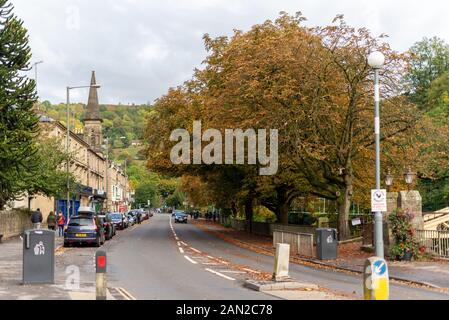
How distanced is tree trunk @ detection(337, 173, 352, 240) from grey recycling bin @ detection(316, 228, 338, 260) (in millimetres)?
5914

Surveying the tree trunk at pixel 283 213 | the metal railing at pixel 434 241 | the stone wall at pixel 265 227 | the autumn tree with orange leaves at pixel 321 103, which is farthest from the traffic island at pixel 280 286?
the tree trunk at pixel 283 213

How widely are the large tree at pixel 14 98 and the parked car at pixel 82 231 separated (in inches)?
153

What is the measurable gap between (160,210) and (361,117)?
557ft

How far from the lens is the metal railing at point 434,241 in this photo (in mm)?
22828

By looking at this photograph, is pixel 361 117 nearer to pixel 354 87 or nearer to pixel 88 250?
pixel 354 87

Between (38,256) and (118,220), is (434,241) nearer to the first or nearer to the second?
(38,256)

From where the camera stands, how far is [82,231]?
29.8 m

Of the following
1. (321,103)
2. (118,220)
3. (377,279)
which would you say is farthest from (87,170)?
(377,279)

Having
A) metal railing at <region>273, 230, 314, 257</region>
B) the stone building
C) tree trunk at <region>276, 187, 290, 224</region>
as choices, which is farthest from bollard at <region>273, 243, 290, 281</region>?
the stone building

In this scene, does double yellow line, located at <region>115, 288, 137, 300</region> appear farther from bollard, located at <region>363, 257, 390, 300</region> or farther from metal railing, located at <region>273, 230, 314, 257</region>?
metal railing, located at <region>273, 230, 314, 257</region>

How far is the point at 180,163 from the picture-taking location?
129ft

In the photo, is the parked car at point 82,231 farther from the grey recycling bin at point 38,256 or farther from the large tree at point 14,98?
the grey recycling bin at point 38,256
